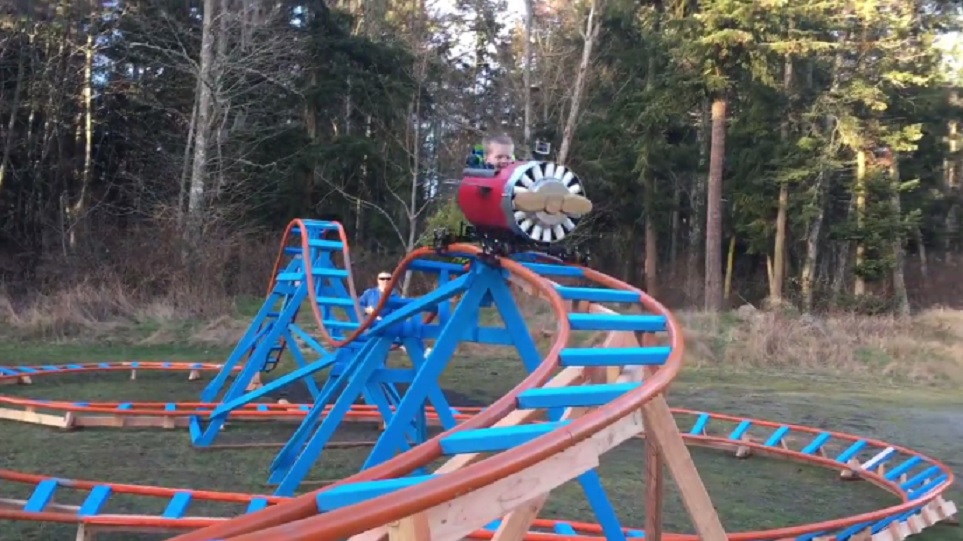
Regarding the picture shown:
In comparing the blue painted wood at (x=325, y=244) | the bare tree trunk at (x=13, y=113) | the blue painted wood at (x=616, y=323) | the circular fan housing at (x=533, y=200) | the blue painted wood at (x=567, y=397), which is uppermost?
the bare tree trunk at (x=13, y=113)

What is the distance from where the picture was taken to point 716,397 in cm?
1145

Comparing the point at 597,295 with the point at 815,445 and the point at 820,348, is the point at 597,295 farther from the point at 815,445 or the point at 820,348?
the point at 820,348

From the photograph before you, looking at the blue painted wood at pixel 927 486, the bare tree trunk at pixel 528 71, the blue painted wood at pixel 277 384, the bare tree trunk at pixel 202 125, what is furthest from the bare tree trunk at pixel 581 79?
the blue painted wood at pixel 927 486

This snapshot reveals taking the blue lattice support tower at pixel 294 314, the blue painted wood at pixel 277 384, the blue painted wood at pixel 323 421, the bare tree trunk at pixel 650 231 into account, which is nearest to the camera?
the blue painted wood at pixel 323 421

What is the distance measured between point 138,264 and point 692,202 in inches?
778

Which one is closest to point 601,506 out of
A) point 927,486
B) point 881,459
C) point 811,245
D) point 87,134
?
point 927,486

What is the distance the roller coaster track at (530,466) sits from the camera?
2.15 m

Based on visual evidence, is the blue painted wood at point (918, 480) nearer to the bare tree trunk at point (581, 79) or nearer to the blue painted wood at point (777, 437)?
the blue painted wood at point (777, 437)

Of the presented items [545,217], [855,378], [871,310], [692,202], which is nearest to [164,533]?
[545,217]

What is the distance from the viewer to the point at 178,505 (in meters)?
4.92

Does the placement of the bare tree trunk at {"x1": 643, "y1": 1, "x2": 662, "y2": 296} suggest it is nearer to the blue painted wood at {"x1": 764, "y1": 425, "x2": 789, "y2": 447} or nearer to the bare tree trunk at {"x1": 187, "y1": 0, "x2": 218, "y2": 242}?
the bare tree trunk at {"x1": 187, "y1": 0, "x2": 218, "y2": 242}

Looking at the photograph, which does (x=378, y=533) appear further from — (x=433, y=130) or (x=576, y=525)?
(x=433, y=130)

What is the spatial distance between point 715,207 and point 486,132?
23.1 ft

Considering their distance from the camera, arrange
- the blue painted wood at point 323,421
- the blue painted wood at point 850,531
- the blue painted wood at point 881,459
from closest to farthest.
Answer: the blue painted wood at point 850,531 < the blue painted wood at point 323,421 < the blue painted wood at point 881,459
